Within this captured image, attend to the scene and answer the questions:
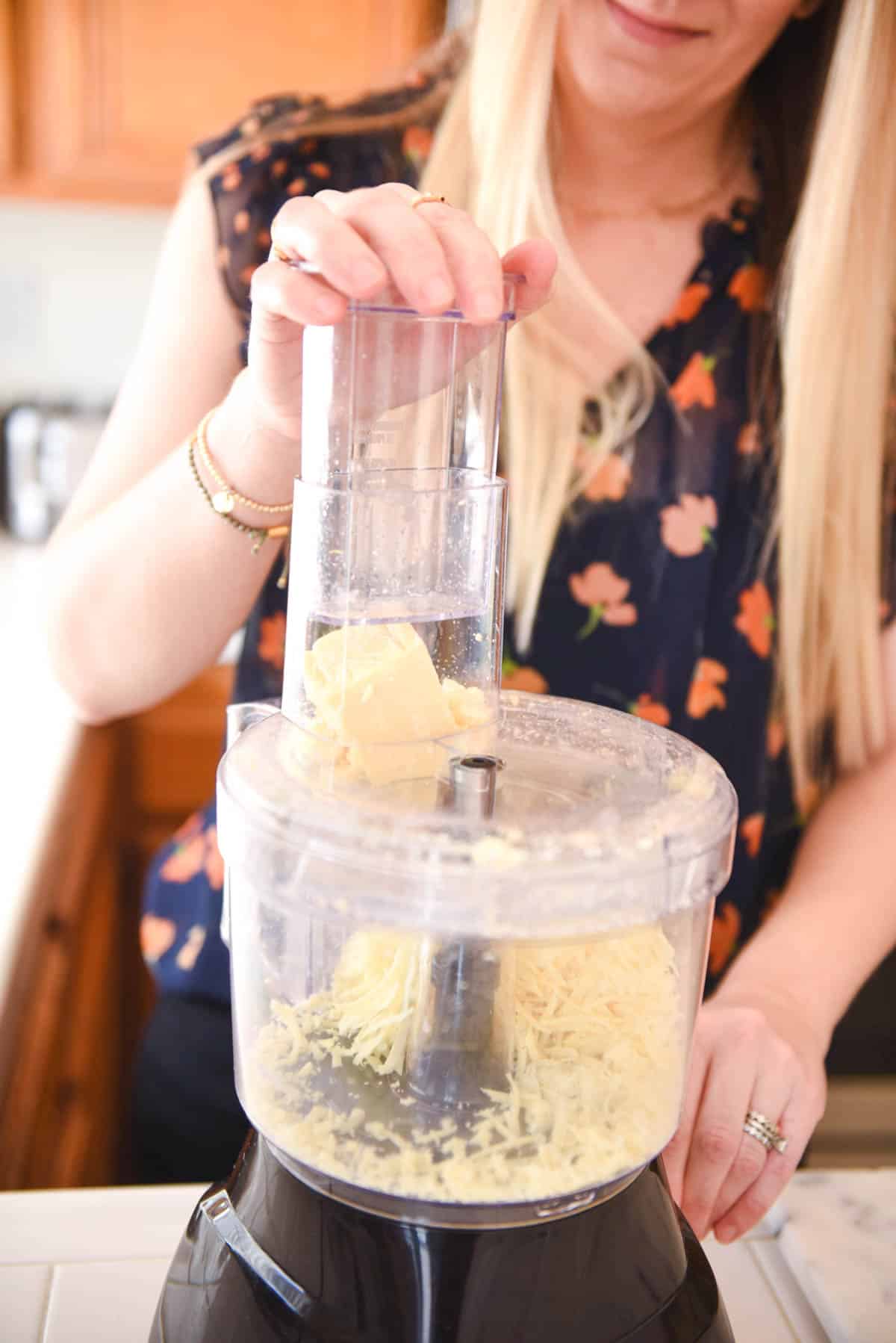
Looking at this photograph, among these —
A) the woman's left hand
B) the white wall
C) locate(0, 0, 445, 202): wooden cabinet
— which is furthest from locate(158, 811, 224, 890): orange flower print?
the white wall

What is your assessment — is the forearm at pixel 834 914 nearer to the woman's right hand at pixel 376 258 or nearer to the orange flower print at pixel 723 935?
the orange flower print at pixel 723 935

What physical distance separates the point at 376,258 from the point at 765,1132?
43cm

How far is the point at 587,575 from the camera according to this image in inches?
36.0

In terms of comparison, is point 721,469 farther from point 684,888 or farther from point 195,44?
point 195,44

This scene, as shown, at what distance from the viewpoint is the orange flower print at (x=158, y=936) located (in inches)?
38.6

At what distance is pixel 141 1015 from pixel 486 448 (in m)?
1.55

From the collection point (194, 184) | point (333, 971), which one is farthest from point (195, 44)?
point (333, 971)

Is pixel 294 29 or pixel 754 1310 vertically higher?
pixel 294 29

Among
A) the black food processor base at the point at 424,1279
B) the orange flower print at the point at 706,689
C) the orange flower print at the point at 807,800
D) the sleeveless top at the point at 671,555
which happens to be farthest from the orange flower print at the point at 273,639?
the black food processor base at the point at 424,1279

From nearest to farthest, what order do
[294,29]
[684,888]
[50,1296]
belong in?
[684,888] → [50,1296] → [294,29]

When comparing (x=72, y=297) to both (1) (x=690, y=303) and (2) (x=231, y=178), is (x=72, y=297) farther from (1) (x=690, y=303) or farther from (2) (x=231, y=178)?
(1) (x=690, y=303)

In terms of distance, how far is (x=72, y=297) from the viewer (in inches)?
85.4

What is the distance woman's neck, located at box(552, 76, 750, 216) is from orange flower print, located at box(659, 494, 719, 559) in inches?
9.1

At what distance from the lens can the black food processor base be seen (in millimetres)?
396
